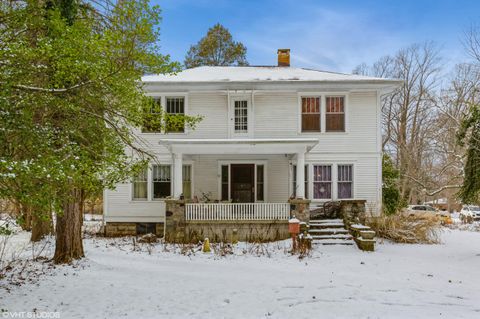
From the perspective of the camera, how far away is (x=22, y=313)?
647cm

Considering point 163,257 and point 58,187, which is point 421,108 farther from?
point 58,187

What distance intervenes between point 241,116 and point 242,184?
2.95 meters

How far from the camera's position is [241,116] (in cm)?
1683

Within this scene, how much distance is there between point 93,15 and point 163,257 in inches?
275

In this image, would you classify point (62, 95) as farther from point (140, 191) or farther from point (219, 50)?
point (219, 50)

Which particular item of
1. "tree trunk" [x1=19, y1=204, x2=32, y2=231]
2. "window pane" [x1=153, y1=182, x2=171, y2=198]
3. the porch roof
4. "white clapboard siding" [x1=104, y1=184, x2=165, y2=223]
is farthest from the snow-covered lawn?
"window pane" [x1=153, y1=182, x2=171, y2=198]

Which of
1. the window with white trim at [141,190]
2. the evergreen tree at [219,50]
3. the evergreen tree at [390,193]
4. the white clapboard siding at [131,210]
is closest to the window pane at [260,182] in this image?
the white clapboard siding at [131,210]

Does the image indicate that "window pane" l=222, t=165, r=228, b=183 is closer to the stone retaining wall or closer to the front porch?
the front porch

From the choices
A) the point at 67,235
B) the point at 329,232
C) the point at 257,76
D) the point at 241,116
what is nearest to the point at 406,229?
the point at 329,232

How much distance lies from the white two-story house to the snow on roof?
0.29 feet

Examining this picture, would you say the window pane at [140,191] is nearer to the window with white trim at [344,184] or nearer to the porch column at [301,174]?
the porch column at [301,174]

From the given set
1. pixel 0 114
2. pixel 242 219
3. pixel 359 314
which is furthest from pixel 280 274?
pixel 0 114

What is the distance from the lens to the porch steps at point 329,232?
13.3 metres

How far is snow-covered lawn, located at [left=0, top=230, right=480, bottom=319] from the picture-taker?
6.69 m
